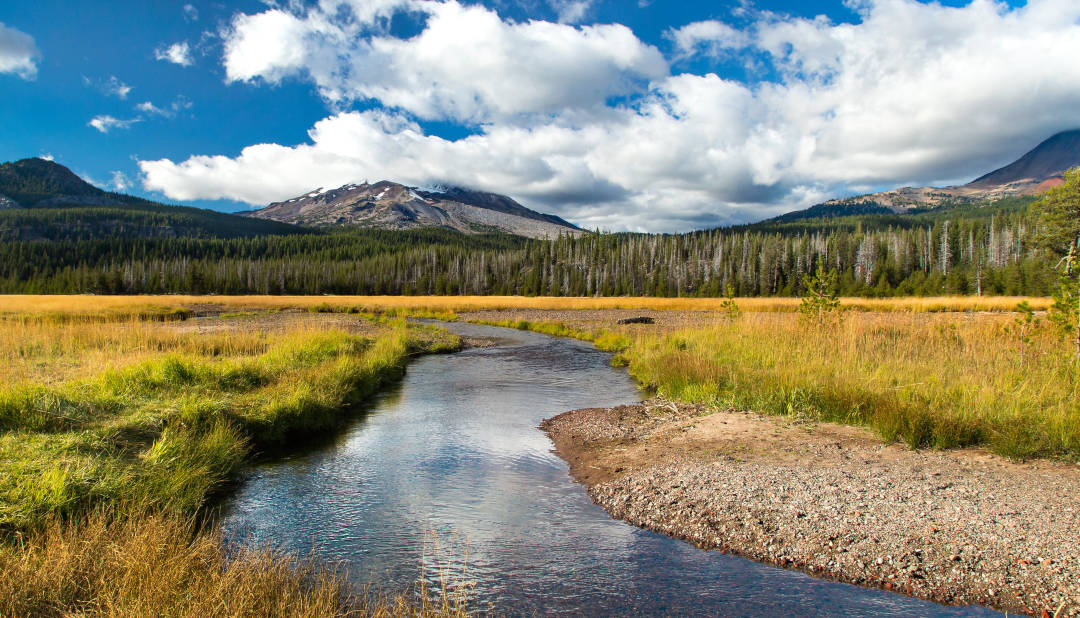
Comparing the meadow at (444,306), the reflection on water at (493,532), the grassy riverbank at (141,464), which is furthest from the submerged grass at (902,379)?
the meadow at (444,306)

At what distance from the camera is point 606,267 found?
14200 centimetres

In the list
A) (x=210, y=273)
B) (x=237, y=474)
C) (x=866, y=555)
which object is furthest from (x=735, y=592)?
(x=210, y=273)

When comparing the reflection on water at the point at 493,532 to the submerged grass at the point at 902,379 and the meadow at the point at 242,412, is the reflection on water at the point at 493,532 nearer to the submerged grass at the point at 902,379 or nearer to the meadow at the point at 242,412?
the meadow at the point at 242,412

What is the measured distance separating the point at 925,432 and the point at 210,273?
170736 millimetres

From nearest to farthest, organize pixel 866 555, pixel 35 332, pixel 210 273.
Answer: pixel 866 555
pixel 35 332
pixel 210 273

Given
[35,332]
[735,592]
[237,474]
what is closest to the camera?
[735,592]

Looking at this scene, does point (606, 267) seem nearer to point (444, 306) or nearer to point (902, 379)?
point (444, 306)

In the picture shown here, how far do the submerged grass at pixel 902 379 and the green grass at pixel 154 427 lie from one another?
1074 centimetres

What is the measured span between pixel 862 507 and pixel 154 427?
11.9 metres

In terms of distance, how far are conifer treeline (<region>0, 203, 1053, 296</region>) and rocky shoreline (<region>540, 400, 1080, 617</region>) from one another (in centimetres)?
10087

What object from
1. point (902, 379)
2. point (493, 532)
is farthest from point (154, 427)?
point (902, 379)

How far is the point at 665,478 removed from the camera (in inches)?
374

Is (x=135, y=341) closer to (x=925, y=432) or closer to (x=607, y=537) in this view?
(x=607, y=537)

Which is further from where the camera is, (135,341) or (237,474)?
(135,341)
